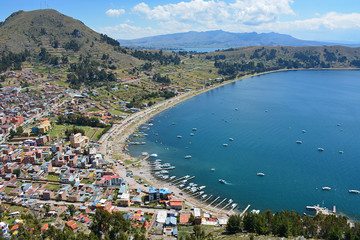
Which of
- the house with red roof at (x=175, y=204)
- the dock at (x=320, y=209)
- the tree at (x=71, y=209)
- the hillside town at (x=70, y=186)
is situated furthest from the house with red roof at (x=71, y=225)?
the dock at (x=320, y=209)

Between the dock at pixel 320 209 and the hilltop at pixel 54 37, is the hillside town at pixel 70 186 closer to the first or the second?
the dock at pixel 320 209

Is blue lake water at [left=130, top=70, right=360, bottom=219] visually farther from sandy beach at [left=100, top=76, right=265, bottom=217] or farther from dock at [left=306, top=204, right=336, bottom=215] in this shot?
sandy beach at [left=100, top=76, right=265, bottom=217]

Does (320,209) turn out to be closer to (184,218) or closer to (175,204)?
(184,218)

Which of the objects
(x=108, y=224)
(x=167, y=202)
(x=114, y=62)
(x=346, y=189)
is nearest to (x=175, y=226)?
(x=167, y=202)

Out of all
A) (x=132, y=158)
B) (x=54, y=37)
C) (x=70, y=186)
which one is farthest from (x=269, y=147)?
(x=54, y=37)

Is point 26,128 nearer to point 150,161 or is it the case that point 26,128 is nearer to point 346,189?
point 150,161
